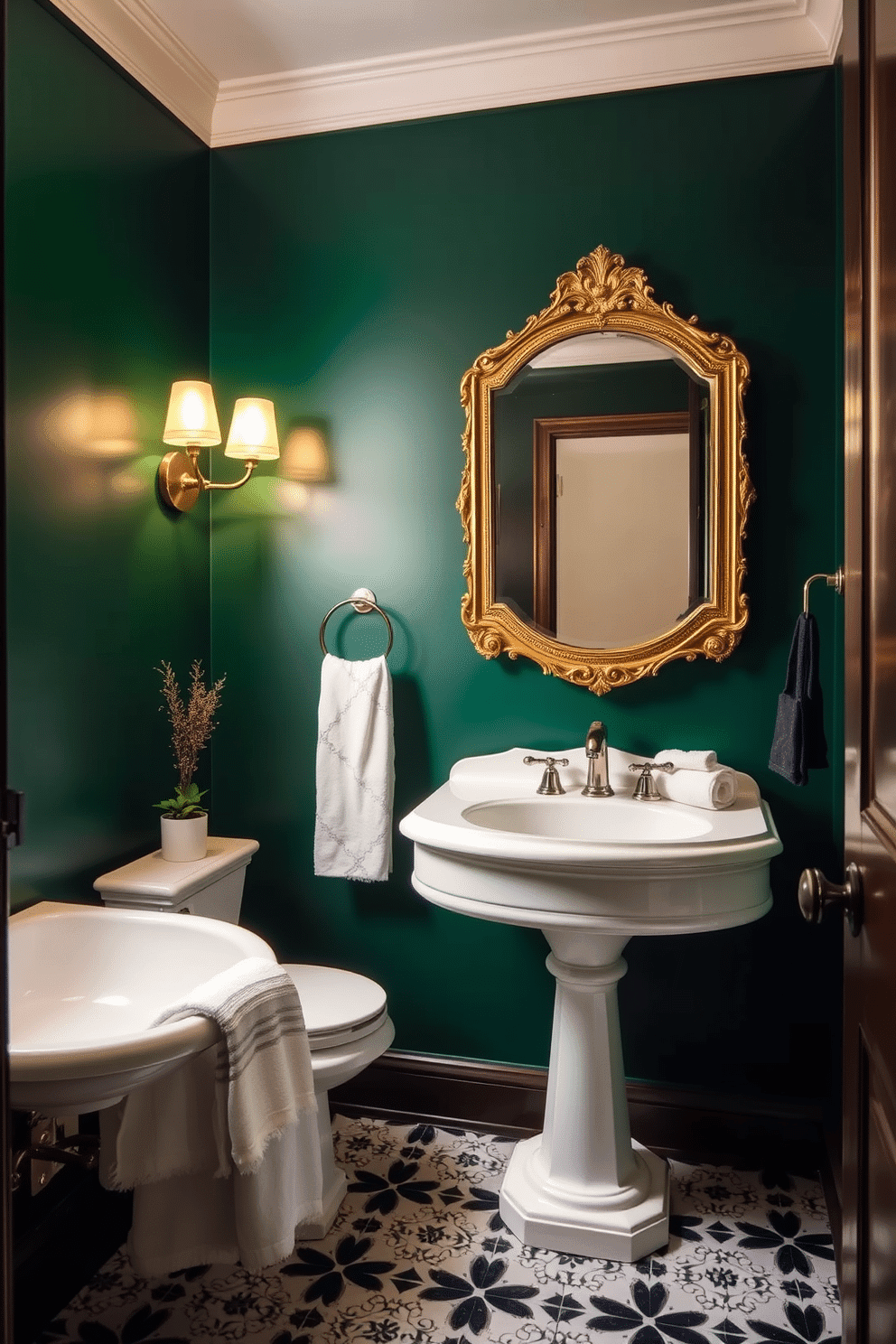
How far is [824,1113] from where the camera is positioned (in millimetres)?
2174

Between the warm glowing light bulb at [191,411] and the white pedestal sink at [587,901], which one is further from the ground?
the warm glowing light bulb at [191,411]

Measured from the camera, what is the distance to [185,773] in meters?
2.22

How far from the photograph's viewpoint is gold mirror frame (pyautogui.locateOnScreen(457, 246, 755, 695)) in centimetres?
215

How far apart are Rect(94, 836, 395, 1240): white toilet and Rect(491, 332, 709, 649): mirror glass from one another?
3.07 ft

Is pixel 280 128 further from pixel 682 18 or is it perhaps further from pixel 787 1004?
pixel 787 1004

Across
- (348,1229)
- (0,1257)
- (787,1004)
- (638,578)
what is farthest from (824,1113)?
(0,1257)

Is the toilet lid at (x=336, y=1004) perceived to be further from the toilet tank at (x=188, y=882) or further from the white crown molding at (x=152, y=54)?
the white crown molding at (x=152, y=54)

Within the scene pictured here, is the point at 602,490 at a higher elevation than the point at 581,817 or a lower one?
higher

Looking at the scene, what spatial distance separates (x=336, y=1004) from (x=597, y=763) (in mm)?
766

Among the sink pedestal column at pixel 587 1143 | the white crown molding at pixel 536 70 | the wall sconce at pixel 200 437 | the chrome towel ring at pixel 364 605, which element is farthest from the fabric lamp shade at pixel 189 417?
the sink pedestal column at pixel 587 1143

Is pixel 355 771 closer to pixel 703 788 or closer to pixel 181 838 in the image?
pixel 181 838

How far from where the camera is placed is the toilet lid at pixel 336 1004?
1898 mm

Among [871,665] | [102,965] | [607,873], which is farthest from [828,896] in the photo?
[102,965]

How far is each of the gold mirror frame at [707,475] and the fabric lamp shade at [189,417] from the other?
0.61 m
